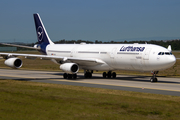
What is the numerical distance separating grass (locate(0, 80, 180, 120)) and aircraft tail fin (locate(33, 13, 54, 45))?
22846mm

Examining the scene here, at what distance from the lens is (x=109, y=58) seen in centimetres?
3048

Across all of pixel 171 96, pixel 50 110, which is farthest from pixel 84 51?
pixel 50 110

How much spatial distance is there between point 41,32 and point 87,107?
28.3 metres

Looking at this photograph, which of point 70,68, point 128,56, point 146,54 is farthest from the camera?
point 70,68

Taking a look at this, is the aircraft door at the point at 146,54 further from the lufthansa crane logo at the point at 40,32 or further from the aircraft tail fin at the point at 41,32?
the lufthansa crane logo at the point at 40,32

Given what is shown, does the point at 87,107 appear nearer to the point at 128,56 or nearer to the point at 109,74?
the point at 128,56

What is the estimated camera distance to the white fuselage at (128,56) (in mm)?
26359

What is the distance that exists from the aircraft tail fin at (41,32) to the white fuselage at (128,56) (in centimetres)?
684

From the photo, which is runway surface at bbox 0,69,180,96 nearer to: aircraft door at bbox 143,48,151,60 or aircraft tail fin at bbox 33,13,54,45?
aircraft door at bbox 143,48,151,60

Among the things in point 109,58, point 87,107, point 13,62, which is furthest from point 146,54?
point 13,62

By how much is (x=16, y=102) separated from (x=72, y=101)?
328 cm

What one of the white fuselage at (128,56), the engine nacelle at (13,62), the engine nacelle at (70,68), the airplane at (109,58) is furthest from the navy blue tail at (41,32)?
the engine nacelle at (70,68)

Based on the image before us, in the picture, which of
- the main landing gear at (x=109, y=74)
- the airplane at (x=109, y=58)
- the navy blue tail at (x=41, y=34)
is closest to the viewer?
the airplane at (x=109, y=58)

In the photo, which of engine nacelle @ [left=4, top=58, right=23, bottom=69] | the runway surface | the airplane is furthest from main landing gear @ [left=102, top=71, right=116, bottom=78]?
engine nacelle @ [left=4, top=58, right=23, bottom=69]
